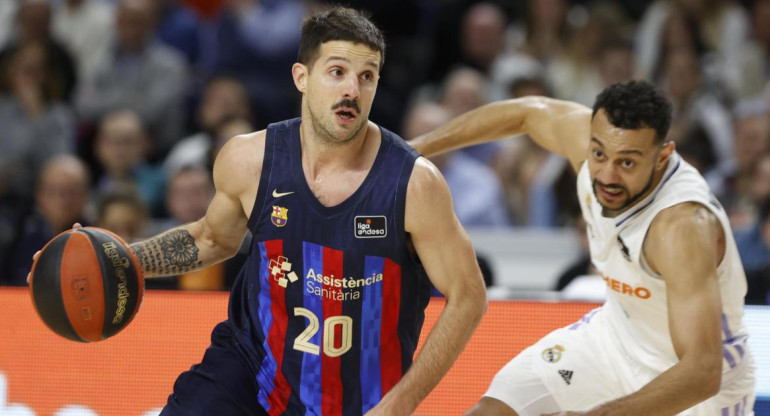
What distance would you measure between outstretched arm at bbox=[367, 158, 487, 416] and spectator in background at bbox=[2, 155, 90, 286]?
13.5ft

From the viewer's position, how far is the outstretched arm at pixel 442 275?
377cm

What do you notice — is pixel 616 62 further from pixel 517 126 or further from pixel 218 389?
pixel 218 389

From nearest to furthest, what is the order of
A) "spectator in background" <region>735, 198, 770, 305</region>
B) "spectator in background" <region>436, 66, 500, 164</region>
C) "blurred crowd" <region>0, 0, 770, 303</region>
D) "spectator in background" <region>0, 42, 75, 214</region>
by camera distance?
"spectator in background" <region>735, 198, 770, 305</region>, "blurred crowd" <region>0, 0, 770, 303</region>, "spectator in background" <region>0, 42, 75, 214</region>, "spectator in background" <region>436, 66, 500, 164</region>

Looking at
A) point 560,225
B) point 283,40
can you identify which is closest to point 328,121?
point 560,225

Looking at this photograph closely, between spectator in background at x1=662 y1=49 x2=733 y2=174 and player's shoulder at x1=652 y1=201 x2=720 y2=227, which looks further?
spectator in background at x1=662 y1=49 x2=733 y2=174

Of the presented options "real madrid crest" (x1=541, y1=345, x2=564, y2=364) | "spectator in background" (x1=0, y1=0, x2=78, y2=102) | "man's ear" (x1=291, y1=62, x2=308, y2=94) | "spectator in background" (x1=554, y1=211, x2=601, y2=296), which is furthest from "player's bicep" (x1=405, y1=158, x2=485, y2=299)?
"spectator in background" (x1=0, y1=0, x2=78, y2=102)

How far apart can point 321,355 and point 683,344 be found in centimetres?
132

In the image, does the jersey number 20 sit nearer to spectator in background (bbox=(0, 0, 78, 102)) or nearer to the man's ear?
the man's ear

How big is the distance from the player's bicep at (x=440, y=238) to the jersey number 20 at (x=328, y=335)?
0.39m

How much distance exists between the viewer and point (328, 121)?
3.91m

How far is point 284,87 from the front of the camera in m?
9.02

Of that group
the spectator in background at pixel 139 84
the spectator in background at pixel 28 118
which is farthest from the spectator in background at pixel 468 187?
the spectator in background at pixel 28 118

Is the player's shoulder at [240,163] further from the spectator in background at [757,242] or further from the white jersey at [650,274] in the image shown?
the spectator in background at [757,242]

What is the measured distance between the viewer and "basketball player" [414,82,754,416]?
3840mm
